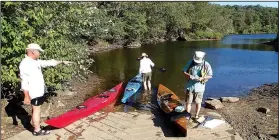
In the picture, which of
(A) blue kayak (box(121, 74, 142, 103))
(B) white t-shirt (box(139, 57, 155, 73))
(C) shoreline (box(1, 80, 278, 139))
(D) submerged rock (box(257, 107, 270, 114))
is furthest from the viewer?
(B) white t-shirt (box(139, 57, 155, 73))

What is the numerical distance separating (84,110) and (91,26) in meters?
4.68

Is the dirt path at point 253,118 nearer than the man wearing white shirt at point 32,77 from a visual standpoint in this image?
No

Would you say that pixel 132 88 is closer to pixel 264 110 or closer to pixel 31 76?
pixel 264 110

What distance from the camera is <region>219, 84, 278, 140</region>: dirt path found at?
8.84 meters

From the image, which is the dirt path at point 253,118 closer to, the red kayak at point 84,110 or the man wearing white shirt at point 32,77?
the red kayak at point 84,110

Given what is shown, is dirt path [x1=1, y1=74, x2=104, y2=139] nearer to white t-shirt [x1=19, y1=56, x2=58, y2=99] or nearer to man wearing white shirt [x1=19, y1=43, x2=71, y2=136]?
man wearing white shirt [x1=19, y1=43, x2=71, y2=136]

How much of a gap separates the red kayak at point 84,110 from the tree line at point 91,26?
1.43m

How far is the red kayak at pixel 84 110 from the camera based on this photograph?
9.05 metres

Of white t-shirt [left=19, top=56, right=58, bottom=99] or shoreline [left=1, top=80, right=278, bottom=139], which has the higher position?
white t-shirt [left=19, top=56, right=58, bottom=99]

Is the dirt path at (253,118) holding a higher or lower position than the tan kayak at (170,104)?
lower

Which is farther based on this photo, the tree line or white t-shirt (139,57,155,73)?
white t-shirt (139,57,155,73)

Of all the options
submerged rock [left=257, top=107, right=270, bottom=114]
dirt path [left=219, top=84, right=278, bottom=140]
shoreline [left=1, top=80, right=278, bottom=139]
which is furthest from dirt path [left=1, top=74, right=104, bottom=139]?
submerged rock [left=257, top=107, right=270, bottom=114]

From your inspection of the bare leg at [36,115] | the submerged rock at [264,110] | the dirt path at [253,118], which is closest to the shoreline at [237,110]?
the dirt path at [253,118]

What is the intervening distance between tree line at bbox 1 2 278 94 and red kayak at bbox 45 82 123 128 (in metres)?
1.43
